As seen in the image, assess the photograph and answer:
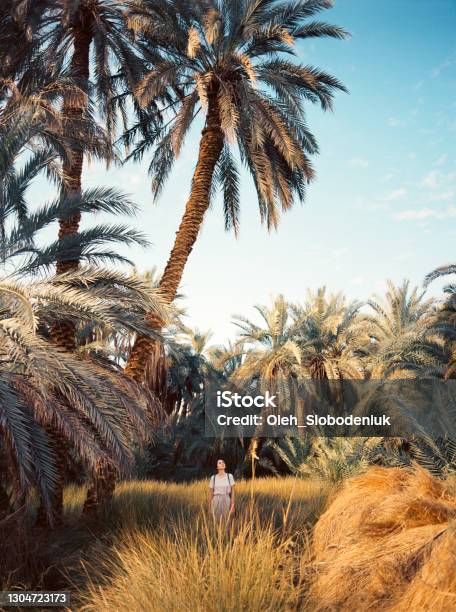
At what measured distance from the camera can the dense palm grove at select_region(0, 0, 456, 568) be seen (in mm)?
8547

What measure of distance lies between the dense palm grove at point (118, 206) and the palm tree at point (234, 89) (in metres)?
0.04

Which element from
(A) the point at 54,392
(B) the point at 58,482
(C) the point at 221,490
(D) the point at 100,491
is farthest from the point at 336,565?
(D) the point at 100,491

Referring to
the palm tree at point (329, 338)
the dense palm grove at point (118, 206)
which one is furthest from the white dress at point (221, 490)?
the palm tree at point (329, 338)

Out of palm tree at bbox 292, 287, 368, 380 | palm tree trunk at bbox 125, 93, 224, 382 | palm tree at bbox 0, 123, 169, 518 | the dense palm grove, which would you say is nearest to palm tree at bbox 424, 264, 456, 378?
the dense palm grove

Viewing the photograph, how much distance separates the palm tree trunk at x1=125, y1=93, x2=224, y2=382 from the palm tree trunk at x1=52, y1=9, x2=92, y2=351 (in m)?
1.40

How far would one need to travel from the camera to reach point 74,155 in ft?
43.6

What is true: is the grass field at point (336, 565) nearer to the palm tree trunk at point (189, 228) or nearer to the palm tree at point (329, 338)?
the palm tree trunk at point (189, 228)

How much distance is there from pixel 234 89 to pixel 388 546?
37.7ft

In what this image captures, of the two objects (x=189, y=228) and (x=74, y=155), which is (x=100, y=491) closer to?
(x=189, y=228)

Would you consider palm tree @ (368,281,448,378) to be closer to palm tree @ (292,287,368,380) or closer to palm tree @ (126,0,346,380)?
palm tree @ (292,287,368,380)

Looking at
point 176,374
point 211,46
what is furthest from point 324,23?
point 176,374

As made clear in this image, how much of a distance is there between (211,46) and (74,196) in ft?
18.9

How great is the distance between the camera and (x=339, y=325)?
24547 millimetres

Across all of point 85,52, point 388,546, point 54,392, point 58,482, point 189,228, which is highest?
point 85,52
